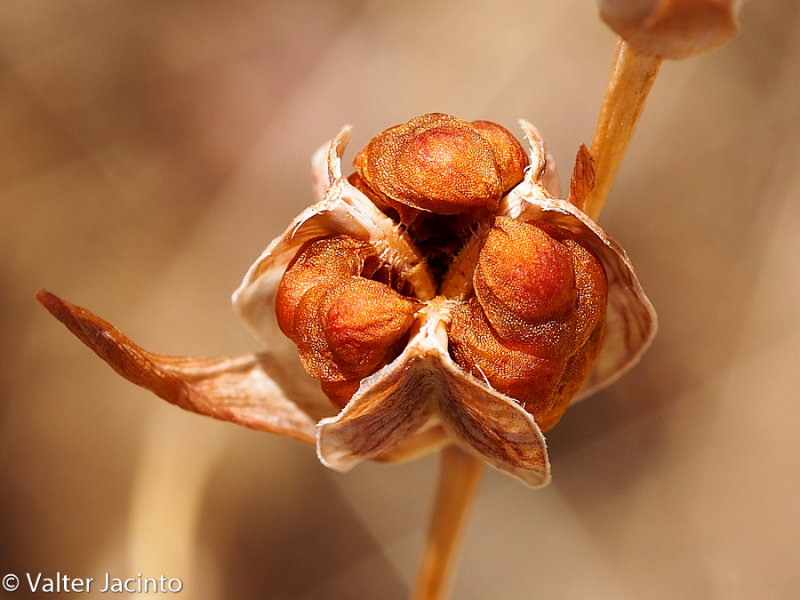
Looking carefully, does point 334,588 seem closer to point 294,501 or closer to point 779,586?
point 294,501

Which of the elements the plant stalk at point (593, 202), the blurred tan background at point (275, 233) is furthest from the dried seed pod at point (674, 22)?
the blurred tan background at point (275, 233)

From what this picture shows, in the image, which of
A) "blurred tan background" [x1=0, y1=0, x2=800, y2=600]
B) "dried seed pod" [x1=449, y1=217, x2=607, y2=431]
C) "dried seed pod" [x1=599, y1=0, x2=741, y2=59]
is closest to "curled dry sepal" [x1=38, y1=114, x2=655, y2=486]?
"dried seed pod" [x1=449, y1=217, x2=607, y2=431]

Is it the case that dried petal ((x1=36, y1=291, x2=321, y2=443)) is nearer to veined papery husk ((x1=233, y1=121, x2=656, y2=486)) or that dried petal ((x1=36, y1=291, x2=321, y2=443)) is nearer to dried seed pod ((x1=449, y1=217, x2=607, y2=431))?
veined papery husk ((x1=233, y1=121, x2=656, y2=486))

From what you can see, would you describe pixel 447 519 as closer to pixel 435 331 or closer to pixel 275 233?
pixel 435 331

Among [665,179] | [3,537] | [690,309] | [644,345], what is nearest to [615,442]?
[690,309]

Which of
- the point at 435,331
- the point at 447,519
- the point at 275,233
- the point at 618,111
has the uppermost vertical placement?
the point at 618,111

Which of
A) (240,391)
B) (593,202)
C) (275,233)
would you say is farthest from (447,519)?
(275,233)

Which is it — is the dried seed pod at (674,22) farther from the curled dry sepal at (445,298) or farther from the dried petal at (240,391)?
the dried petal at (240,391)
